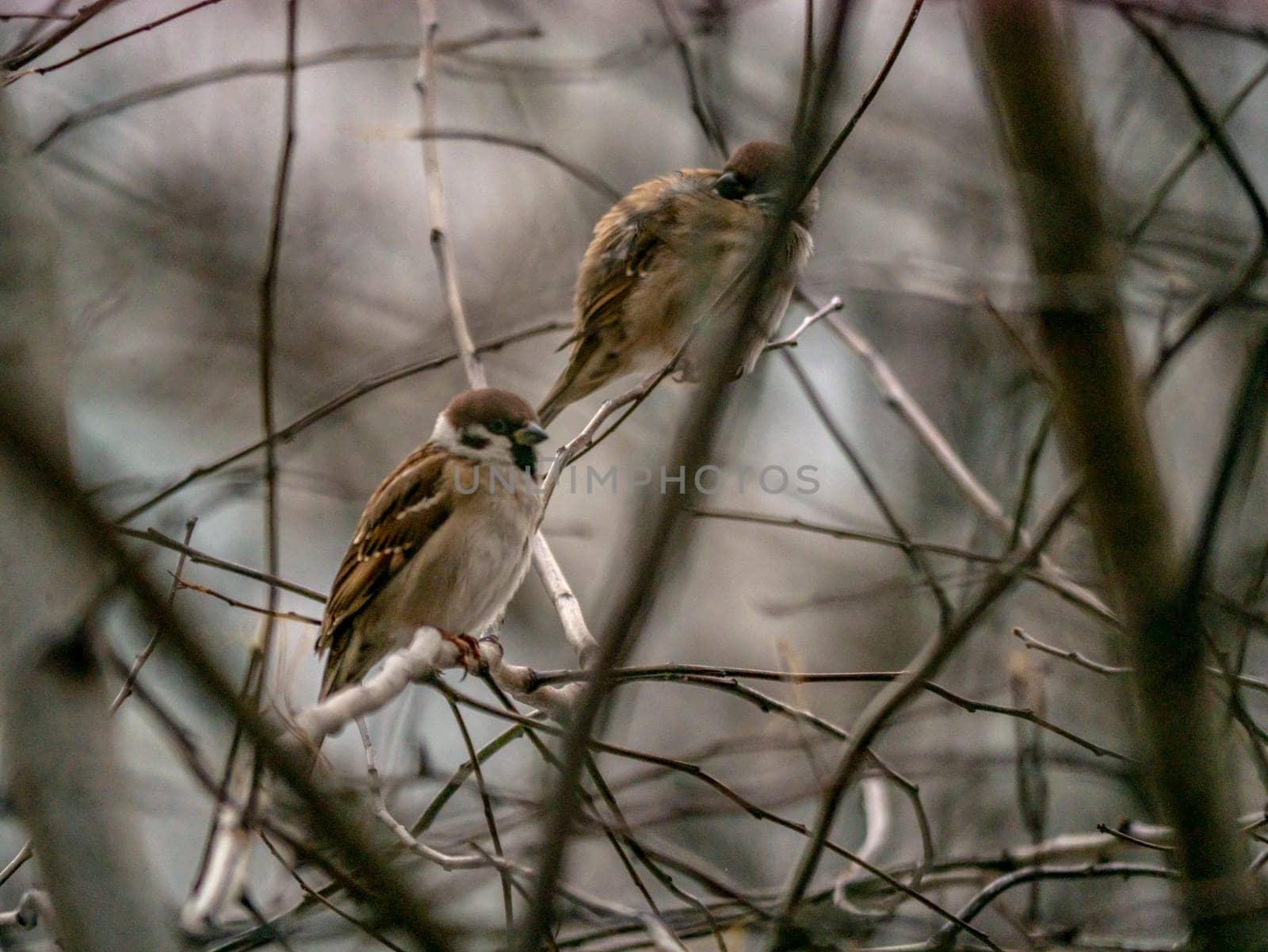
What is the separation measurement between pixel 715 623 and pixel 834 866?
2.88 m

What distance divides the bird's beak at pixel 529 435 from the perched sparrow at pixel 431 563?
0.13 metres

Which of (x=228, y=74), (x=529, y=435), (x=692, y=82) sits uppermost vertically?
(x=692, y=82)

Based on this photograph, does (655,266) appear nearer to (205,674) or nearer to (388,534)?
(388,534)

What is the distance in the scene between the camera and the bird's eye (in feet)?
18.1

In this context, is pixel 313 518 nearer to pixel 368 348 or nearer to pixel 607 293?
pixel 368 348

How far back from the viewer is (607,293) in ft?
18.1

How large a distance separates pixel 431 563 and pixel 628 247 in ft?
6.74

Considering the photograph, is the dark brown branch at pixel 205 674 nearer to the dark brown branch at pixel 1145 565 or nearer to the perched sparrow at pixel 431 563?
the dark brown branch at pixel 1145 565

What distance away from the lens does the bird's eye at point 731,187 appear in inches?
218

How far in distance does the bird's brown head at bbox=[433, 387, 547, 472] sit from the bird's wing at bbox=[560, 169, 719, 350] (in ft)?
3.29

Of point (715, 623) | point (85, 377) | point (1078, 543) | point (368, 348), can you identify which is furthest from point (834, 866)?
point (85, 377)

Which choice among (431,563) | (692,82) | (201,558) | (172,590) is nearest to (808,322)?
(692,82)

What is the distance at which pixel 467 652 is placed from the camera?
3.47m

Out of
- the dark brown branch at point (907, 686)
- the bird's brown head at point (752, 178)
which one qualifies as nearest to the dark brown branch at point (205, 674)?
the dark brown branch at point (907, 686)
